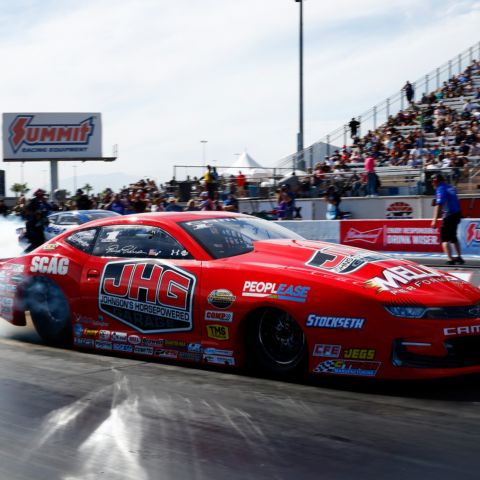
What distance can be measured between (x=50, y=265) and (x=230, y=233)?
189cm

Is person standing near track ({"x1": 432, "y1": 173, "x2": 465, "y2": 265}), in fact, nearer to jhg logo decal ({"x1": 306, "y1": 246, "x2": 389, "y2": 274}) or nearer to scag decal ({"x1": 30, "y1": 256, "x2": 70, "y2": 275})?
jhg logo decal ({"x1": 306, "y1": 246, "x2": 389, "y2": 274})

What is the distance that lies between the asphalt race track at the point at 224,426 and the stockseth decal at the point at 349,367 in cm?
14

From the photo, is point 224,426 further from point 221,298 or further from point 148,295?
point 148,295

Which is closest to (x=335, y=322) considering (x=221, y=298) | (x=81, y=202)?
(x=221, y=298)

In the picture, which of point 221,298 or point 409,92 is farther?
point 409,92

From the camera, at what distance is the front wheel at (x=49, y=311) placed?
22.7ft

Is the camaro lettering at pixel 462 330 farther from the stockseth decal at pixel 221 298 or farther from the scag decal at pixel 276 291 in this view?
the stockseth decal at pixel 221 298

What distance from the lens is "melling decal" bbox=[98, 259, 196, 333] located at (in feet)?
19.4

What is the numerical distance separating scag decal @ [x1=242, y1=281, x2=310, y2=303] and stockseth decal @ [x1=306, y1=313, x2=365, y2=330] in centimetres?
15

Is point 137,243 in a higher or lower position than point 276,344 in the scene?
higher

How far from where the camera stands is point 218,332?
18.7 feet

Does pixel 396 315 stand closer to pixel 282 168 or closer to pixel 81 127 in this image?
pixel 282 168

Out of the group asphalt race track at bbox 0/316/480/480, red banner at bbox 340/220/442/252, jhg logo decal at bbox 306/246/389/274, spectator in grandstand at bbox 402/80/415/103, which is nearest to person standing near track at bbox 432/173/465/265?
red banner at bbox 340/220/442/252

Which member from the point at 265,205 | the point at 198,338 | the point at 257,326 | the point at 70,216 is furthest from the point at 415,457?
the point at 265,205
